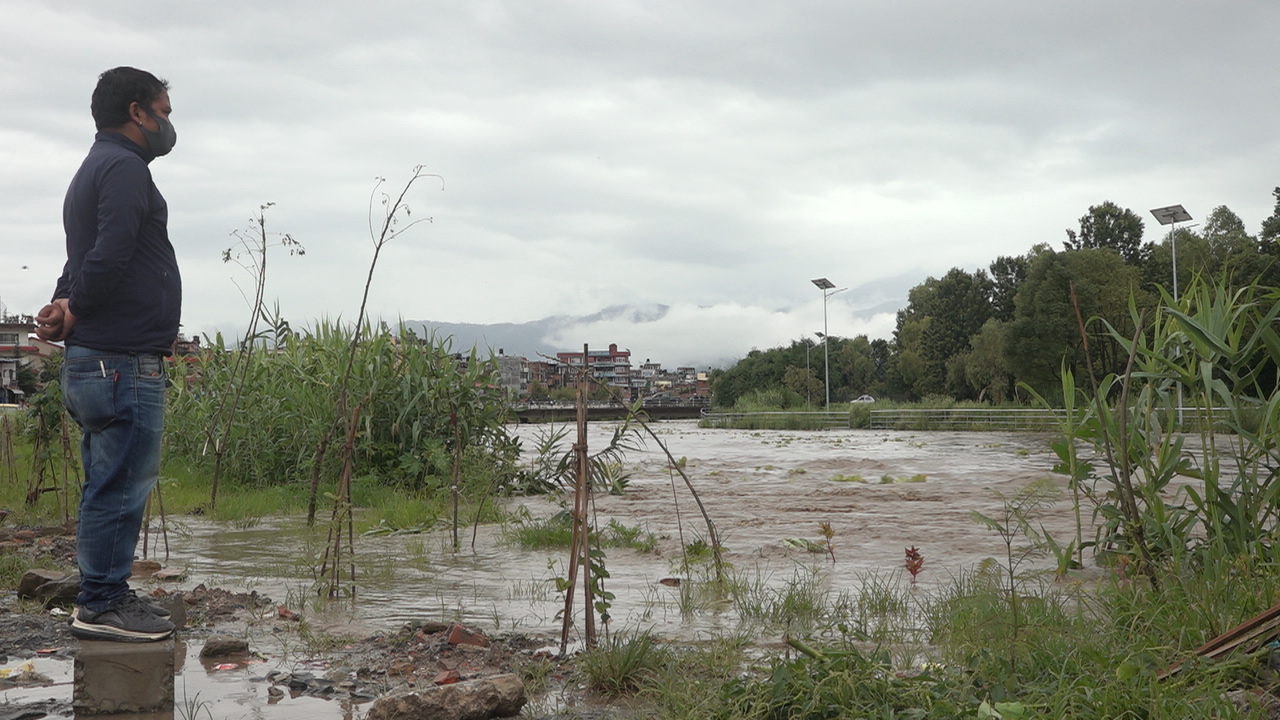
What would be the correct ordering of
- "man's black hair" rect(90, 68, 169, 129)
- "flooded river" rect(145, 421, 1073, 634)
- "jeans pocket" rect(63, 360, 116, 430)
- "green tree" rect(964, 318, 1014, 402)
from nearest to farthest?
1. "jeans pocket" rect(63, 360, 116, 430)
2. "man's black hair" rect(90, 68, 169, 129)
3. "flooded river" rect(145, 421, 1073, 634)
4. "green tree" rect(964, 318, 1014, 402)

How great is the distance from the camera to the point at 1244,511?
411 centimetres

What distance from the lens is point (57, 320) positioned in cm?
316

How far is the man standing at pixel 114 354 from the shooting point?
10.2 feet

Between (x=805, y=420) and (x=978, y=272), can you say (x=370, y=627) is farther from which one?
(x=978, y=272)

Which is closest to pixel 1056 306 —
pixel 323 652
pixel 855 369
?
pixel 323 652

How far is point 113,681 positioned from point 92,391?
0.86 meters

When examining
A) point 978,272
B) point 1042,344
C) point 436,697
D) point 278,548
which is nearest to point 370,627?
point 436,697

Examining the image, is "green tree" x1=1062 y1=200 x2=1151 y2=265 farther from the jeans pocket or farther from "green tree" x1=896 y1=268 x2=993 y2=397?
the jeans pocket

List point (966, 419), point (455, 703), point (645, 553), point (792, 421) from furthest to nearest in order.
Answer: point (792, 421)
point (966, 419)
point (645, 553)
point (455, 703)

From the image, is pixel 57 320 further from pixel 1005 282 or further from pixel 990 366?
pixel 1005 282

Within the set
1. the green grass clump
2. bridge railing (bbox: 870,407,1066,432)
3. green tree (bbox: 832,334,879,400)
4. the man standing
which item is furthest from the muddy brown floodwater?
green tree (bbox: 832,334,879,400)

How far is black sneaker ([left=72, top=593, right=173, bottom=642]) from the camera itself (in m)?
3.13

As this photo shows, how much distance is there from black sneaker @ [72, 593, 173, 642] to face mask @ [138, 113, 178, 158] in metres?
1.48

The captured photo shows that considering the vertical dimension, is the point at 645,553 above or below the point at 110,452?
below
